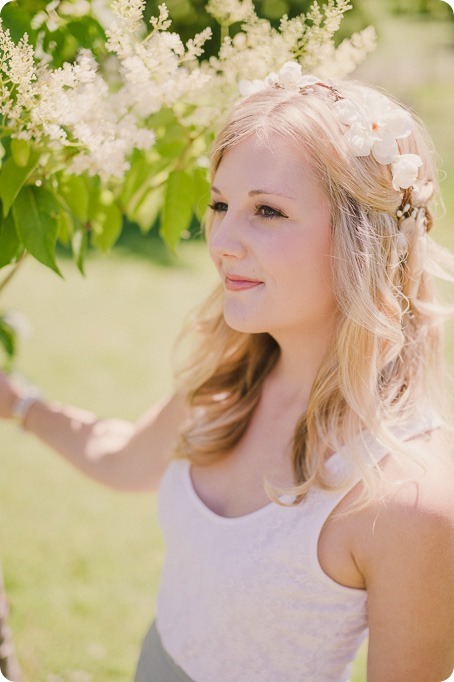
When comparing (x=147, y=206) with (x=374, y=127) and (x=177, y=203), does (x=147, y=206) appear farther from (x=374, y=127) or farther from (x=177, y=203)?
(x=374, y=127)

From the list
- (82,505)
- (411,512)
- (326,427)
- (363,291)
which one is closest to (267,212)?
(363,291)

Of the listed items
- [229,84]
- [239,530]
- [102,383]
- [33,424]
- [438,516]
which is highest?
[229,84]

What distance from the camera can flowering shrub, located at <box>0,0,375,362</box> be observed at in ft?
4.61

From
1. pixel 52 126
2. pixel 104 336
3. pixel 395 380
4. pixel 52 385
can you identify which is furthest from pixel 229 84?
pixel 104 336

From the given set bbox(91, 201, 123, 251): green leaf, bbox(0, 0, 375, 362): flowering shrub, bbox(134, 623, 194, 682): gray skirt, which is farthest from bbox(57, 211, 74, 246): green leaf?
bbox(134, 623, 194, 682): gray skirt

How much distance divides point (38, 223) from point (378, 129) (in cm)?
72

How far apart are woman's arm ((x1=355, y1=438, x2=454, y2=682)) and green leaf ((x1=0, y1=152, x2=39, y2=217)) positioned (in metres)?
0.97

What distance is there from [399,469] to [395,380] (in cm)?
24

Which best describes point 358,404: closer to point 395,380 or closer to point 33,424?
point 395,380

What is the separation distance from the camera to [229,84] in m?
1.75

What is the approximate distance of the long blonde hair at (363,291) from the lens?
156cm

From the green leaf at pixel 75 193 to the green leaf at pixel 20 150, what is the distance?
202 mm

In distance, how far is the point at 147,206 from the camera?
202cm

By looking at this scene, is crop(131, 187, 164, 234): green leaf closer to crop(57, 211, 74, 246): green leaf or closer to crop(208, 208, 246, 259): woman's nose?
crop(57, 211, 74, 246): green leaf
